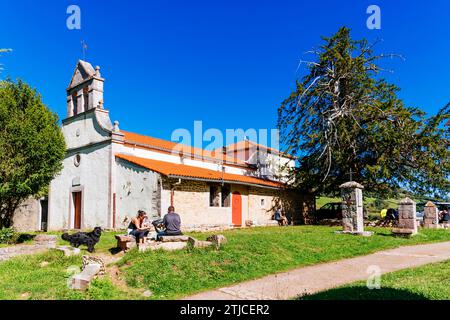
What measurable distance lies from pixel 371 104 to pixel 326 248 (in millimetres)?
13677

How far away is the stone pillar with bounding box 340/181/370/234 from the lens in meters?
14.6

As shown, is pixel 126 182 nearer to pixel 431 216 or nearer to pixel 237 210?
pixel 237 210

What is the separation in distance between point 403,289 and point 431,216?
16.0m

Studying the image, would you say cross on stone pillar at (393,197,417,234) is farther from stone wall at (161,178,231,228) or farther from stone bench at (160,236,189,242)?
stone wall at (161,178,231,228)

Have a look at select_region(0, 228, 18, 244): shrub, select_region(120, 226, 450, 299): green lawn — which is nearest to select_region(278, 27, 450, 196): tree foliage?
select_region(120, 226, 450, 299): green lawn

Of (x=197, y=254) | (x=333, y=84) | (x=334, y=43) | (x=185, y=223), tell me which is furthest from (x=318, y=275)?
(x=334, y=43)

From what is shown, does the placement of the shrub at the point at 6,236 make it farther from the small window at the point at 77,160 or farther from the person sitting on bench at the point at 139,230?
the small window at the point at 77,160

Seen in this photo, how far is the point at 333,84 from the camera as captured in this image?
22.8m

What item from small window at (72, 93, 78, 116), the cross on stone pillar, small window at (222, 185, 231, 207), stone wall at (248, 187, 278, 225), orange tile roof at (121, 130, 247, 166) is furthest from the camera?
stone wall at (248, 187, 278, 225)

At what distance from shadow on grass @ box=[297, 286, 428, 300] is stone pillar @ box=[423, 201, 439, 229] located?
1570 centimetres

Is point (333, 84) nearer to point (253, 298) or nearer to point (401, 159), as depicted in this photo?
point (401, 159)

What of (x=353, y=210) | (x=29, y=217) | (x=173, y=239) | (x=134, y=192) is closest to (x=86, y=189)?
(x=134, y=192)

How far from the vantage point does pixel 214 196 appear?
68.9 ft

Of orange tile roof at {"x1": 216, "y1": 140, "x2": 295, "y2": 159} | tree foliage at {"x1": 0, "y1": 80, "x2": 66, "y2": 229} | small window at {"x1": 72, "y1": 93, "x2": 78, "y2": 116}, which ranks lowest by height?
tree foliage at {"x1": 0, "y1": 80, "x2": 66, "y2": 229}
